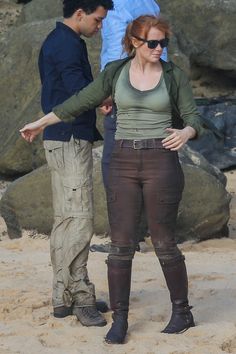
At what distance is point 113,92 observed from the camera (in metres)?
4.84

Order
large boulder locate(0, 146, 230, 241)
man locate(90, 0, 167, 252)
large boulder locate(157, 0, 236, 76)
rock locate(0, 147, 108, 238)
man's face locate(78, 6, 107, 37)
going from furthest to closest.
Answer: large boulder locate(157, 0, 236, 76)
rock locate(0, 147, 108, 238)
large boulder locate(0, 146, 230, 241)
man locate(90, 0, 167, 252)
man's face locate(78, 6, 107, 37)

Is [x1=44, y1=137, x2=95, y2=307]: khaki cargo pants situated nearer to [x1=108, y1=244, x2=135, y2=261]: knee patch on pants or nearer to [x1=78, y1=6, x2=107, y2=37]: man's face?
[x1=108, y1=244, x2=135, y2=261]: knee patch on pants

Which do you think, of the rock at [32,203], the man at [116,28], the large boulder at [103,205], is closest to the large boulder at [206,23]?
the large boulder at [103,205]

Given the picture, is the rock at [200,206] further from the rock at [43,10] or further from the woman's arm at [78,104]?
the rock at [43,10]

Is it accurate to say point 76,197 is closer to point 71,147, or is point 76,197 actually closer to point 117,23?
point 71,147

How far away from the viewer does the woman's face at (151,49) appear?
4.70 metres

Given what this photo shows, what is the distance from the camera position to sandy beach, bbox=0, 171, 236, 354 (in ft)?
15.9

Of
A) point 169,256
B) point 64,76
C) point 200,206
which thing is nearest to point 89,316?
point 169,256

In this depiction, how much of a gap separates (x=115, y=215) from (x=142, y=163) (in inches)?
11.8

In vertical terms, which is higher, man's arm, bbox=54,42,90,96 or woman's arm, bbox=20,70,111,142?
man's arm, bbox=54,42,90,96

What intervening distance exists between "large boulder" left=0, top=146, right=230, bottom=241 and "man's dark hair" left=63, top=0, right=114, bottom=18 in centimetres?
252

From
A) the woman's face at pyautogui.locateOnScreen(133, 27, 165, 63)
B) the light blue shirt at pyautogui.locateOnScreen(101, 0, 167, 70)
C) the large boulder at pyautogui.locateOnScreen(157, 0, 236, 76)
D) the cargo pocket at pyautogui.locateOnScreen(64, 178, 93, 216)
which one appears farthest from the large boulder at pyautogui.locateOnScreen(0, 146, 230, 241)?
the large boulder at pyautogui.locateOnScreen(157, 0, 236, 76)

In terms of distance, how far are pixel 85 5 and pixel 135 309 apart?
169 cm

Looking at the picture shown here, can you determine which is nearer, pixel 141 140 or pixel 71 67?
pixel 141 140
